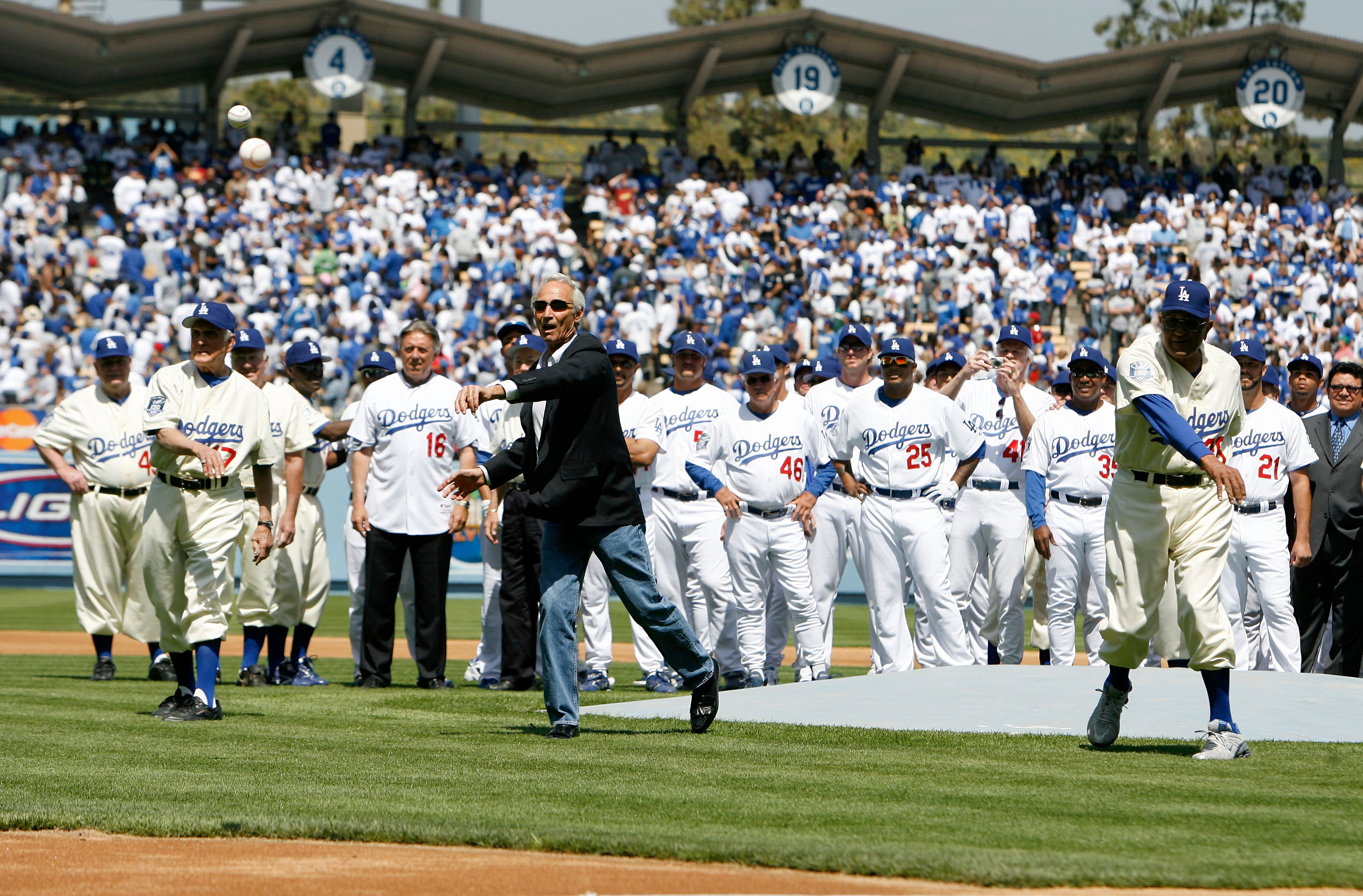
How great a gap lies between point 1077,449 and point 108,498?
6608 millimetres

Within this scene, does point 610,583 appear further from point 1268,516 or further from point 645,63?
point 645,63

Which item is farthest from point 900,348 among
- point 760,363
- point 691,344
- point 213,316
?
point 213,316

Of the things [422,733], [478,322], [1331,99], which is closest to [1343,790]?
[422,733]

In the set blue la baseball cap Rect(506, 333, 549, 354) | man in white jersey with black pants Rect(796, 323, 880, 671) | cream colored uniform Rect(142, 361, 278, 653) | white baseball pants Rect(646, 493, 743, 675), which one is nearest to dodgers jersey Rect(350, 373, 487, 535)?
blue la baseball cap Rect(506, 333, 549, 354)

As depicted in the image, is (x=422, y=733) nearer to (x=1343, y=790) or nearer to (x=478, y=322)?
(x=1343, y=790)

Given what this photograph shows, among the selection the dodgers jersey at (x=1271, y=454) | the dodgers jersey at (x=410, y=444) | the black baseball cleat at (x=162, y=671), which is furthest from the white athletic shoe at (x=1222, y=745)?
the black baseball cleat at (x=162, y=671)

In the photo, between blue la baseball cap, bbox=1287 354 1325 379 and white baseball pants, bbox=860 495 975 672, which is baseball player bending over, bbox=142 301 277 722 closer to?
white baseball pants, bbox=860 495 975 672

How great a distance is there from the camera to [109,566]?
416 inches

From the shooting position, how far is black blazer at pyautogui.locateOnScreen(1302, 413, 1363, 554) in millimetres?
10523

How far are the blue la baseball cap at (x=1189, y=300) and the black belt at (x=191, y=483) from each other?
463cm

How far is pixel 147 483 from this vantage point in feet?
34.4

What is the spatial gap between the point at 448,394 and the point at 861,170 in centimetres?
1952

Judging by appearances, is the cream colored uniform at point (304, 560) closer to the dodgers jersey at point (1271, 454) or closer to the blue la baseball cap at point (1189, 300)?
the blue la baseball cap at point (1189, 300)

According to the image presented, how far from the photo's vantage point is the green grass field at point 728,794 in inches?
182
